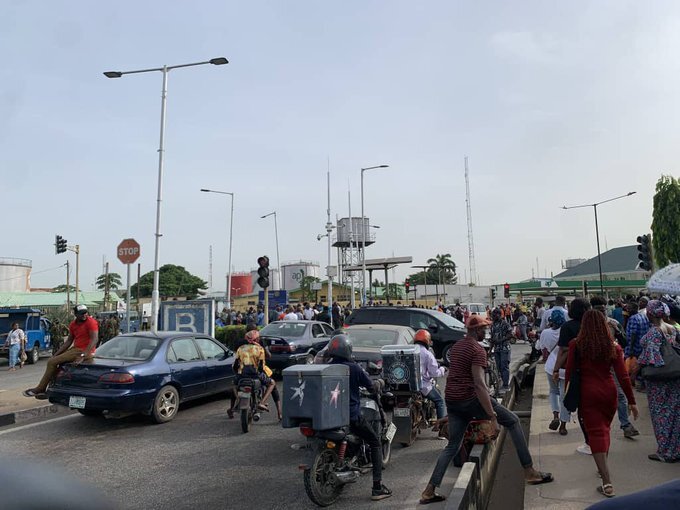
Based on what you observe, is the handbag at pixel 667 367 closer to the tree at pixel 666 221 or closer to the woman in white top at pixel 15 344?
the woman in white top at pixel 15 344

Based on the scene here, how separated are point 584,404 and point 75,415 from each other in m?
8.09

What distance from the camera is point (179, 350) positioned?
30.9ft

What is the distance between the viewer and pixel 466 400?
5227 mm

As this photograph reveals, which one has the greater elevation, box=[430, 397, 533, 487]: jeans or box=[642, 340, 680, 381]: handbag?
box=[642, 340, 680, 381]: handbag

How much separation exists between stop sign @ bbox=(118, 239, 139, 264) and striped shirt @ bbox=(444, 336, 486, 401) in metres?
10.9

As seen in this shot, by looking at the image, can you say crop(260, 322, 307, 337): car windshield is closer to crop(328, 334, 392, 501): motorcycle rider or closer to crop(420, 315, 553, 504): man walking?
crop(328, 334, 392, 501): motorcycle rider

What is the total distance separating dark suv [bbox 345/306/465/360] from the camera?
48.3 feet

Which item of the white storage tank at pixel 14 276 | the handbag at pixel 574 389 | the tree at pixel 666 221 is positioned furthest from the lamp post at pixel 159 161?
the white storage tank at pixel 14 276

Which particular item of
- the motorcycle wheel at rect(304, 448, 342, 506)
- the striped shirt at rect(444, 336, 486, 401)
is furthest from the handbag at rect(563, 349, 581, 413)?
the motorcycle wheel at rect(304, 448, 342, 506)

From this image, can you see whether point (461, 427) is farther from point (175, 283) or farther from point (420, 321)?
point (175, 283)

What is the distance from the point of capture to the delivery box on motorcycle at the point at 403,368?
23.6 ft

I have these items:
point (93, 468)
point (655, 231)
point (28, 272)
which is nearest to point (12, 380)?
point (93, 468)

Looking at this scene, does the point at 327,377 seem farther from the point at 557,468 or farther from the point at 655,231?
the point at 655,231

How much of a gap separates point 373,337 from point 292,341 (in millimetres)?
3626
